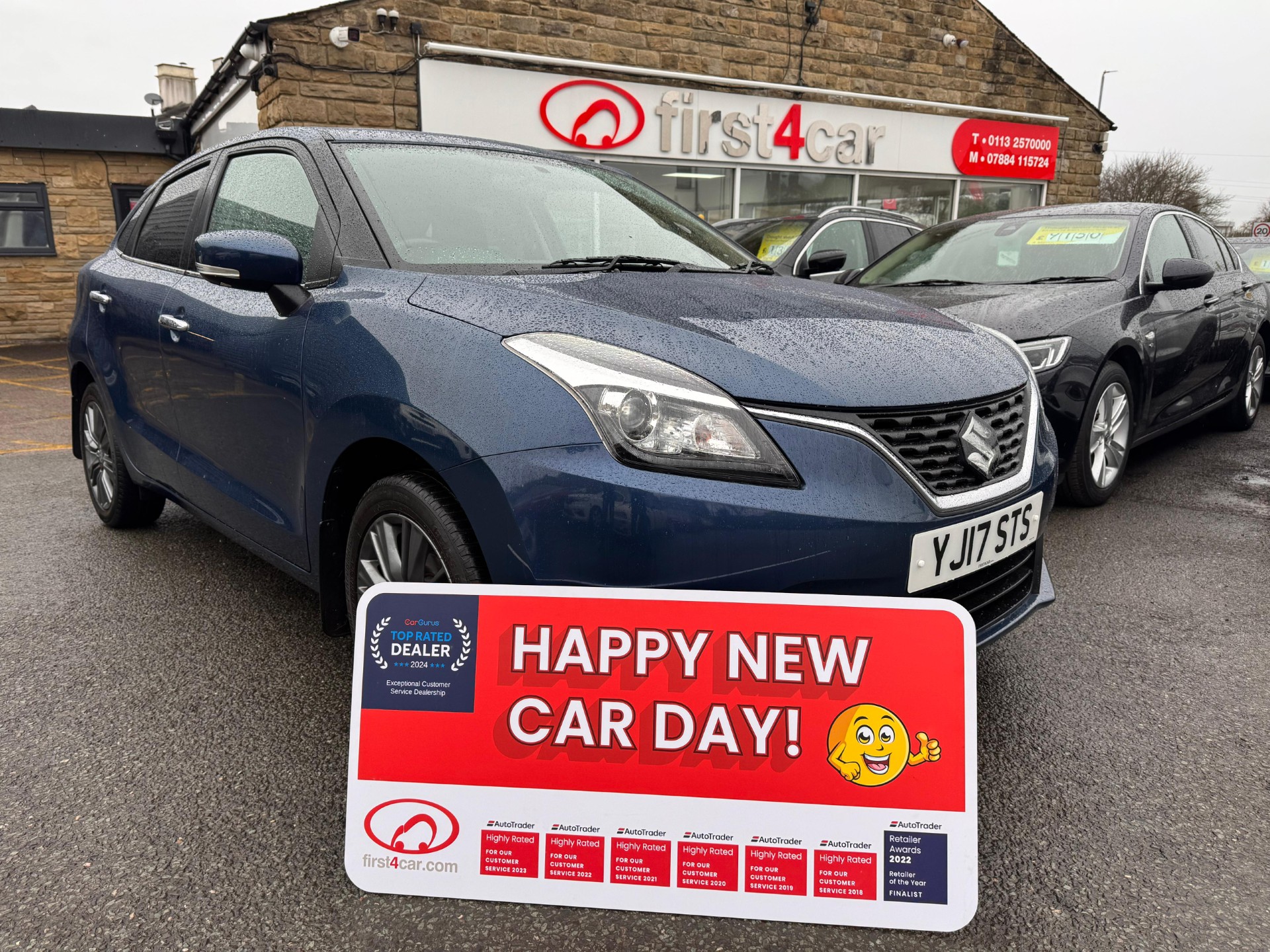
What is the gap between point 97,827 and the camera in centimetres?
200

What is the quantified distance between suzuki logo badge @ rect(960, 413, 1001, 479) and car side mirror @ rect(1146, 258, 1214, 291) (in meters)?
3.15

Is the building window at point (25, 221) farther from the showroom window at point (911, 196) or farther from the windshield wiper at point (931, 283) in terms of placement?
the windshield wiper at point (931, 283)

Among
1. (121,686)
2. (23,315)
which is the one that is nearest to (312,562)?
(121,686)

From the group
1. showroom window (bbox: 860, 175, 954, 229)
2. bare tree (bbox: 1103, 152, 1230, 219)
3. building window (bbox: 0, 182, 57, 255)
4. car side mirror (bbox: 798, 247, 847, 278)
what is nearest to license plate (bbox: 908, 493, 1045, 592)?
car side mirror (bbox: 798, 247, 847, 278)

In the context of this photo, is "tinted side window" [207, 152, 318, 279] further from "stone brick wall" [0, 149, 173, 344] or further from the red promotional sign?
"stone brick wall" [0, 149, 173, 344]

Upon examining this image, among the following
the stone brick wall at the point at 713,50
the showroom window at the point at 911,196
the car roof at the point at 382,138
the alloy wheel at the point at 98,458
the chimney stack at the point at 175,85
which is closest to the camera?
the car roof at the point at 382,138

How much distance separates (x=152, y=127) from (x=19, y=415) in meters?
9.48

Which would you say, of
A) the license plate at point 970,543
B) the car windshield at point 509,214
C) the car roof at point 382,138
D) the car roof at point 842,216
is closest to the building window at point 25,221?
the car roof at point 842,216

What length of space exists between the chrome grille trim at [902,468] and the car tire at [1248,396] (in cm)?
523

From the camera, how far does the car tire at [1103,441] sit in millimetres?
4285

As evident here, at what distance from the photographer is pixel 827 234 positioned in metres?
6.84

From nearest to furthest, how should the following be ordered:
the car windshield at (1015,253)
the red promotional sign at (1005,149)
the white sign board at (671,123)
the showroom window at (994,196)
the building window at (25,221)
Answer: the car windshield at (1015,253) → the white sign board at (671,123) → the red promotional sign at (1005,149) → the building window at (25,221) → the showroom window at (994,196)

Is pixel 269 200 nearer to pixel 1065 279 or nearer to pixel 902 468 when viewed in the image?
pixel 902 468

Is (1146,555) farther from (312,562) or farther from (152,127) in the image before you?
(152,127)
